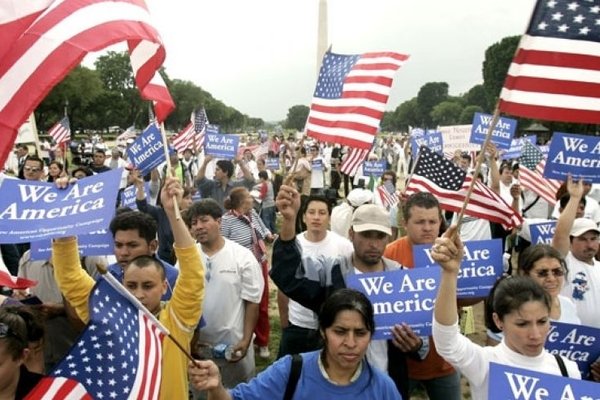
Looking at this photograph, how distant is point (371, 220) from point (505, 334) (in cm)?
105

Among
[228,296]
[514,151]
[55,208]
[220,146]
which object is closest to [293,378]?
[228,296]

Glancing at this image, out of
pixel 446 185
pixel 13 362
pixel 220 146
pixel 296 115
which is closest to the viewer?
pixel 13 362

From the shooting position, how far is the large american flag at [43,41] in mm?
2285

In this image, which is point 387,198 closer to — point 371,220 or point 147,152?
point 147,152

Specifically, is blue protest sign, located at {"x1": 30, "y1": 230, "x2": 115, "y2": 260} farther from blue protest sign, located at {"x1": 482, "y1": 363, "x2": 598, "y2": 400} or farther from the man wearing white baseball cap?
blue protest sign, located at {"x1": 482, "y1": 363, "x2": 598, "y2": 400}

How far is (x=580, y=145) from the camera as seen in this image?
18.8 feet

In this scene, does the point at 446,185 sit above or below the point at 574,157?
below

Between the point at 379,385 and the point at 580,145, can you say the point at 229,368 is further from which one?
the point at 580,145

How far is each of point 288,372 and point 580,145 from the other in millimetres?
4467

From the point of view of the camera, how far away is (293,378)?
2.52m

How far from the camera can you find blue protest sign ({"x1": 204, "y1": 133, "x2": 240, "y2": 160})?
11008mm

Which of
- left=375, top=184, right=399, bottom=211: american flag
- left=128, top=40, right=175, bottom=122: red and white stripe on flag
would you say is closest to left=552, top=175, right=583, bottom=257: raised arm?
left=128, top=40, right=175, bottom=122: red and white stripe on flag

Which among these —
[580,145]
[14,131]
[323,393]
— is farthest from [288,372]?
[580,145]

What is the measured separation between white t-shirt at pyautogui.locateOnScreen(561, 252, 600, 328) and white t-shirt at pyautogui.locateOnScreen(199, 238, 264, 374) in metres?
2.17
